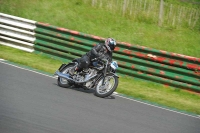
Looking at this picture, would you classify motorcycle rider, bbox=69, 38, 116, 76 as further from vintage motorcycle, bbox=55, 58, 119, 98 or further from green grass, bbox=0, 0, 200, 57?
green grass, bbox=0, 0, 200, 57

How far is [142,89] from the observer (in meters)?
13.4

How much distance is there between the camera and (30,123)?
7746mm

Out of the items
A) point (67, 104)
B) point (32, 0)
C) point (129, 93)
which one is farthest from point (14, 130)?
point (32, 0)

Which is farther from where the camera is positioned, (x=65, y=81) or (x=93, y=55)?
(x=65, y=81)

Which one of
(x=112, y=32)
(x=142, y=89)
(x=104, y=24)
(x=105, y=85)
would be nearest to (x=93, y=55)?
(x=105, y=85)

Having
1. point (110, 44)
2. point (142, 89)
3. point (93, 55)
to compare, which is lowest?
point (142, 89)

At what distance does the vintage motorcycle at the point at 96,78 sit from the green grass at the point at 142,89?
124 centimetres

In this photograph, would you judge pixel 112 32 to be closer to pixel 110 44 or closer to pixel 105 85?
pixel 110 44

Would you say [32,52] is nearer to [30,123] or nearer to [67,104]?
[67,104]

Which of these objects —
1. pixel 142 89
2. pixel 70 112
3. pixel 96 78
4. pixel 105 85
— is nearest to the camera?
pixel 70 112

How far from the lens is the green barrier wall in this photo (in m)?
13.5

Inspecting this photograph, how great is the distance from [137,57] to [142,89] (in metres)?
1.23


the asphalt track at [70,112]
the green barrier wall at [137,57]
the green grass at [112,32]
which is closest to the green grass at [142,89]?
the green grass at [112,32]

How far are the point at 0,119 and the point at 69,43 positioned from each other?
7.79 meters
